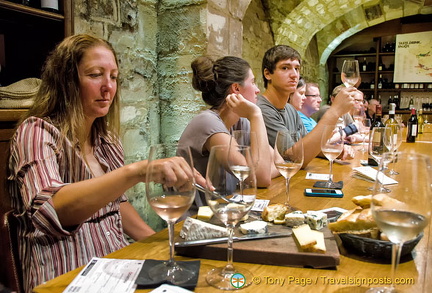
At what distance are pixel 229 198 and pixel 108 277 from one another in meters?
0.28

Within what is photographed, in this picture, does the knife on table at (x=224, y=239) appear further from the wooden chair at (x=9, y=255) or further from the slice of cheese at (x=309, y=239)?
the wooden chair at (x=9, y=255)

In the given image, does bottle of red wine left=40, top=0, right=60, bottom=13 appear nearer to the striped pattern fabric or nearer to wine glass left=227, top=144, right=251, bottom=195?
the striped pattern fabric

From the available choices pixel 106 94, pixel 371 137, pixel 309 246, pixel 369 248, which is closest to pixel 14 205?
pixel 106 94

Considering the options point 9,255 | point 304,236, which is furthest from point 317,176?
point 9,255

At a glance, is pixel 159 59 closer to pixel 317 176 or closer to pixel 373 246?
pixel 317 176

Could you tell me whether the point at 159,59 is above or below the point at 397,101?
above

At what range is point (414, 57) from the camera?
23.8ft

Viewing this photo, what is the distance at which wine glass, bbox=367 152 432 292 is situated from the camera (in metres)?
0.59

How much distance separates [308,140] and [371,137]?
1.35 ft

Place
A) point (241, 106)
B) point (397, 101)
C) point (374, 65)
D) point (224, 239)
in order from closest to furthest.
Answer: point (224, 239) → point (241, 106) → point (397, 101) → point (374, 65)

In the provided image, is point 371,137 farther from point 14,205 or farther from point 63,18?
point 63,18

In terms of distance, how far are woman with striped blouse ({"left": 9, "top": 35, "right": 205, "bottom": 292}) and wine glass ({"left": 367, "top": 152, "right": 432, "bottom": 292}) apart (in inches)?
14.2

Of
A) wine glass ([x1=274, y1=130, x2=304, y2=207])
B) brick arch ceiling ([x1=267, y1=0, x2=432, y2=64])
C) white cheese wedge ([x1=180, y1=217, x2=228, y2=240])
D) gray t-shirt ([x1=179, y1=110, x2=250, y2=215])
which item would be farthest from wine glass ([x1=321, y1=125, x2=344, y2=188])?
brick arch ceiling ([x1=267, y1=0, x2=432, y2=64])

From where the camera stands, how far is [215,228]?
84 centimetres
